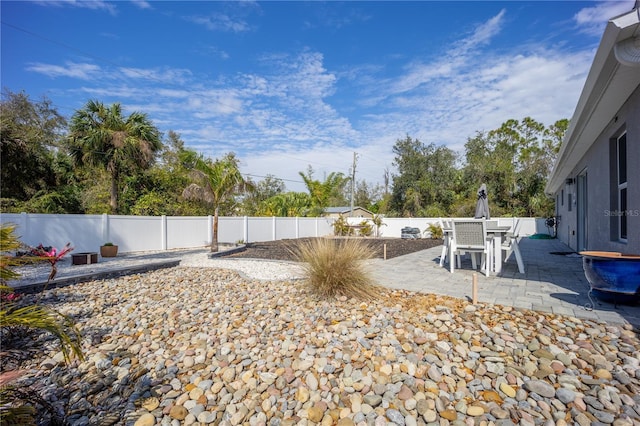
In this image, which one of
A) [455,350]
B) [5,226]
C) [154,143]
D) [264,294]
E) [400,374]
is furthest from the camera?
[154,143]

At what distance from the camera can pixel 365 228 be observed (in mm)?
19797

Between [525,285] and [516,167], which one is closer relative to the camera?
[525,285]

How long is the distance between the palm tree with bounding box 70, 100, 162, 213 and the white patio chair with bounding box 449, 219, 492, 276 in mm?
11629

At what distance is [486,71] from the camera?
10.2 meters

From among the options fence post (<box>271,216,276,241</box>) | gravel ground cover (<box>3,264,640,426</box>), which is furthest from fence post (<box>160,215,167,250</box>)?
gravel ground cover (<box>3,264,640,426</box>)

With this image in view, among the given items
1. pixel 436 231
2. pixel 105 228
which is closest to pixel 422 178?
pixel 436 231

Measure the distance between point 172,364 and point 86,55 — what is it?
12.7 meters

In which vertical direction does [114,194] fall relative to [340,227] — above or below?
above

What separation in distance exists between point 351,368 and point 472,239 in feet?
12.8

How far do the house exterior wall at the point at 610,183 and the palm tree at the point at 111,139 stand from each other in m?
13.6

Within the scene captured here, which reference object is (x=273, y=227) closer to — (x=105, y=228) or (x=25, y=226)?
(x=105, y=228)

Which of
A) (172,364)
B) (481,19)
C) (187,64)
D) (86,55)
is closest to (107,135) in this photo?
(86,55)

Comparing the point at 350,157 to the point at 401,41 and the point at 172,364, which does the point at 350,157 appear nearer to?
the point at 401,41

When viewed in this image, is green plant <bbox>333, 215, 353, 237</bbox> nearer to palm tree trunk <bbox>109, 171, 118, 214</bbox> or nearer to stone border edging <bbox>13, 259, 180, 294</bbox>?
palm tree trunk <bbox>109, 171, 118, 214</bbox>
